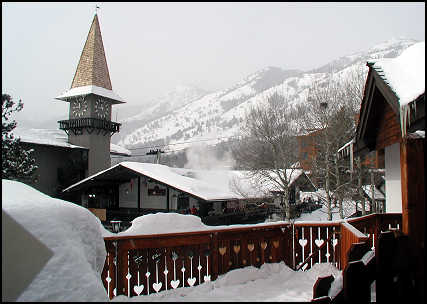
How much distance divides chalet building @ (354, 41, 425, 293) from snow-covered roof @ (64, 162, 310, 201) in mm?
13081

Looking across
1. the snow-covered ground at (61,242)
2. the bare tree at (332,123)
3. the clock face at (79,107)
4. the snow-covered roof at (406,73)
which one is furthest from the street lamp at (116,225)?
the clock face at (79,107)

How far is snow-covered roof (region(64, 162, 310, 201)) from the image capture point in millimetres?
21828

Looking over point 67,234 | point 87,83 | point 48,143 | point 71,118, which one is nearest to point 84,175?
point 48,143

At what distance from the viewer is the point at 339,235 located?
6.64 meters

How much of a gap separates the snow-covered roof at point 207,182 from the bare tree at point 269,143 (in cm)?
83

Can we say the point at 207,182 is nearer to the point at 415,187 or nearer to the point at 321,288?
the point at 415,187

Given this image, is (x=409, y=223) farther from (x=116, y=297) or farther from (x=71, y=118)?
(x=71, y=118)

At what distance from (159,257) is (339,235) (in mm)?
3598

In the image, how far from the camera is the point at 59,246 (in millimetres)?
2455

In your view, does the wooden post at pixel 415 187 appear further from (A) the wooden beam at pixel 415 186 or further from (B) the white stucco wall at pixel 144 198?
(B) the white stucco wall at pixel 144 198

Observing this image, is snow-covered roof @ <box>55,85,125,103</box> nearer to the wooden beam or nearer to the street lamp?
the street lamp

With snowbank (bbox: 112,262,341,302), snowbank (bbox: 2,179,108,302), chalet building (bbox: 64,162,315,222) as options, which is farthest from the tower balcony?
snowbank (bbox: 2,179,108,302)

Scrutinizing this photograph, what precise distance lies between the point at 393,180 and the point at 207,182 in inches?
763

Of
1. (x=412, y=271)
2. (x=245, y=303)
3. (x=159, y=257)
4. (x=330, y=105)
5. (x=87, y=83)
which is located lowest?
(x=245, y=303)
